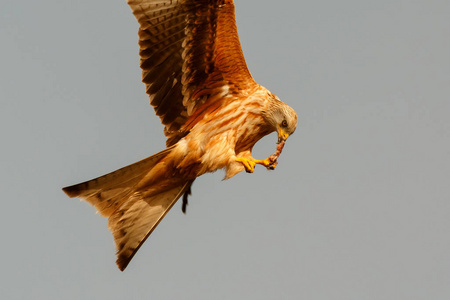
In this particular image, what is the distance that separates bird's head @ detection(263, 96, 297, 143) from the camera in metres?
15.0

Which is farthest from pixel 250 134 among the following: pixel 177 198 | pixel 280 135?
pixel 177 198

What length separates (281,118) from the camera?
49.4 ft

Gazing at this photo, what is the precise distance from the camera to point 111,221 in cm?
1523

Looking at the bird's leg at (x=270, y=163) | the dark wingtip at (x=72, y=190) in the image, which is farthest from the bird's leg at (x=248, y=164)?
the dark wingtip at (x=72, y=190)

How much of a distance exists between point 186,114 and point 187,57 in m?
0.93

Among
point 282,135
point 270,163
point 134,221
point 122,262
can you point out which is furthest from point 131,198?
point 282,135

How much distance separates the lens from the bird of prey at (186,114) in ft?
48.8

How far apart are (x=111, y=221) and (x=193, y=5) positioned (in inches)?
130

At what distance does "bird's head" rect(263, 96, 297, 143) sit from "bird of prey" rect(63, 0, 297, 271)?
14 mm

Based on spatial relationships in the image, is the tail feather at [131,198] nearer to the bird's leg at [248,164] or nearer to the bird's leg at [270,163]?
the bird's leg at [248,164]

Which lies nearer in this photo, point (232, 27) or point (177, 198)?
point (232, 27)

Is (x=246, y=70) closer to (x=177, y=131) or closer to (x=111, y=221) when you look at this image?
(x=177, y=131)

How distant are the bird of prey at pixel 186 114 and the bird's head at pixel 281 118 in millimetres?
14

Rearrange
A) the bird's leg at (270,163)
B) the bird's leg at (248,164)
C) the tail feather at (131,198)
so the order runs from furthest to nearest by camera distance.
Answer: the tail feather at (131,198), the bird's leg at (248,164), the bird's leg at (270,163)
